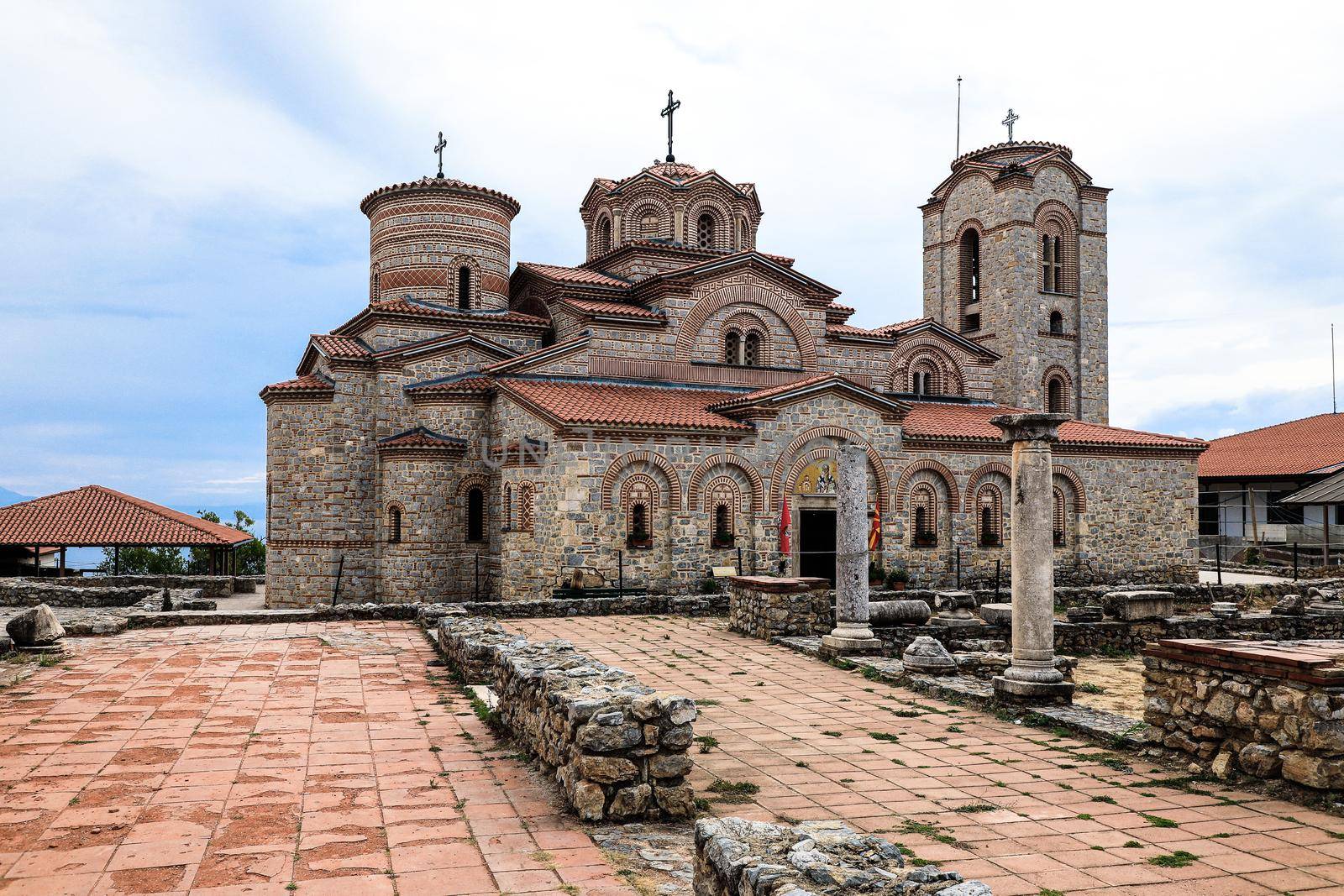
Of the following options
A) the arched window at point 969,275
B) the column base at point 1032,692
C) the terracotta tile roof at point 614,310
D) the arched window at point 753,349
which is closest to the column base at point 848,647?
the column base at point 1032,692

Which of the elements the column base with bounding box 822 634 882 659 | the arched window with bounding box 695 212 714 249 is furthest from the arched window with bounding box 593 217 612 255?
the column base with bounding box 822 634 882 659

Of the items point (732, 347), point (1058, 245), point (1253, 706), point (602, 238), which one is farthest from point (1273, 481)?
point (1253, 706)

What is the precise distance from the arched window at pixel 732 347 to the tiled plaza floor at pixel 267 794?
46.0 ft

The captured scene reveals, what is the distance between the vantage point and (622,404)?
2011 cm

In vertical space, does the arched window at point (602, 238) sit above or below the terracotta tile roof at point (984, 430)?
above

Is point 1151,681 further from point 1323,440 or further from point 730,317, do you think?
point 1323,440

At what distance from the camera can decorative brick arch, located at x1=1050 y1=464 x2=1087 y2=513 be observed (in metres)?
24.0

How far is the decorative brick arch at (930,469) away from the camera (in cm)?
2220

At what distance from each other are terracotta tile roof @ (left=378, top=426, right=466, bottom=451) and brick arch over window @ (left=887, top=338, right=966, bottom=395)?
11.2 meters

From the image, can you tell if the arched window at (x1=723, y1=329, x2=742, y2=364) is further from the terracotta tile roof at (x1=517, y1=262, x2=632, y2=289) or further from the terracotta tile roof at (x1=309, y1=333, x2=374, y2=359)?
the terracotta tile roof at (x1=309, y1=333, x2=374, y2=359)

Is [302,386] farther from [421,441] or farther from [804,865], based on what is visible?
[804,865]

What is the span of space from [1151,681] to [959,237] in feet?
77.3

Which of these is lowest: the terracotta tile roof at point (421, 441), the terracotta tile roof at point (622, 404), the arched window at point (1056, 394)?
the terracotta tile roof at point (421, 441)

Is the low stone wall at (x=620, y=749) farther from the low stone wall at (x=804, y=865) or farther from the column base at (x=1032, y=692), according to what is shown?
the column base at (x=1032, y=692)
